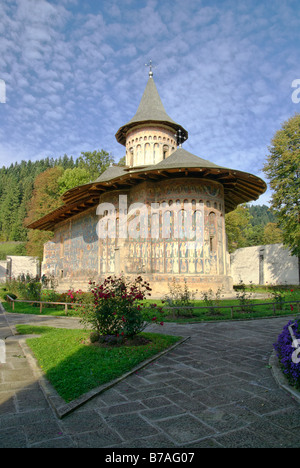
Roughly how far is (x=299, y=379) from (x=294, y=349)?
36 centimetres

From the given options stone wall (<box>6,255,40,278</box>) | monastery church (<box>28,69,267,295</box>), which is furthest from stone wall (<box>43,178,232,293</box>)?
stone wall (<box>6,255,40,278</box>)

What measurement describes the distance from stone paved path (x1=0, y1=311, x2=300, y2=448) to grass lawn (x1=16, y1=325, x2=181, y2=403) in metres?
0.21

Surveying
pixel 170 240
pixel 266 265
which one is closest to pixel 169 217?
pixel 170 240

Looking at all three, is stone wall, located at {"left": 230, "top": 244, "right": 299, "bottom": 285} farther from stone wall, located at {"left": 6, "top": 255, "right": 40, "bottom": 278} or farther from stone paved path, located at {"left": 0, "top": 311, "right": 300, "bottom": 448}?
stone wall, located at {"left": 6, "top": 255, "right": 40, "bottom": 278}

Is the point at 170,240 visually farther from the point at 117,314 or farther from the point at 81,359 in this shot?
the point at 81,359

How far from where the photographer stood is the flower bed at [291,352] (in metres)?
3.58

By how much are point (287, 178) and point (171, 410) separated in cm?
1881

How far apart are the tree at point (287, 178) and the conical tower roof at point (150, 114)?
243 inches

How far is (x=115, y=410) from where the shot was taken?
3.09 meters

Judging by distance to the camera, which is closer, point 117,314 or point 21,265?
point 117,314

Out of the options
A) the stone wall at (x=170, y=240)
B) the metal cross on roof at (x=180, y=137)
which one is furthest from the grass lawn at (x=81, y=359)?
the metal cross on roof at (x=180, y=137)

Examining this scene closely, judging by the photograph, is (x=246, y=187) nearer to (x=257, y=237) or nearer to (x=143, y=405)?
(x=143, y=405)

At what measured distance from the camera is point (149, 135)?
2086cm

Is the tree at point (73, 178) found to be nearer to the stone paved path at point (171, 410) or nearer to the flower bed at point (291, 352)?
the stone paved path at point (171, 410)
